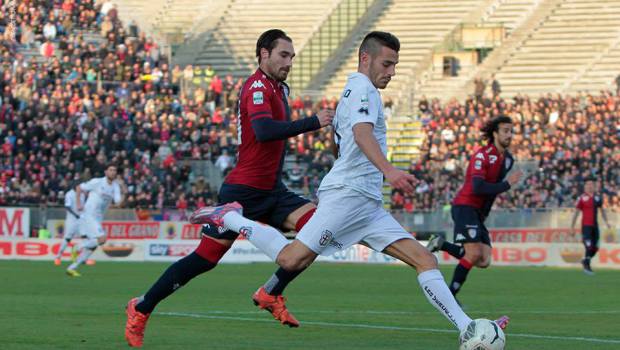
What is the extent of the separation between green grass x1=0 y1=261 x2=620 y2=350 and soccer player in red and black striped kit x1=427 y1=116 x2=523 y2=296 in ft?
2.06

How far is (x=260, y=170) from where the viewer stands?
12.5 metres

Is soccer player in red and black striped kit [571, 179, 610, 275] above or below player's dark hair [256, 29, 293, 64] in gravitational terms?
below

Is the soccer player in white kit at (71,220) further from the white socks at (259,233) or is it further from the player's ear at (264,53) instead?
the white socks at (259,233)

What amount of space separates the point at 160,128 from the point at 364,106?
35.6m

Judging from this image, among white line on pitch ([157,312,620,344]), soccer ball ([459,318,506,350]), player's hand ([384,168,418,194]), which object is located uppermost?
player's hand ([384,168,418,194])

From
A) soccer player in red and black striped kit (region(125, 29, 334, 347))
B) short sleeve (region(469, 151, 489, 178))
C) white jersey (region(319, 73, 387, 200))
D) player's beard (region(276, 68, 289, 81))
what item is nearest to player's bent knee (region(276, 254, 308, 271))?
white jersey (region(319, 73, 387, 200))

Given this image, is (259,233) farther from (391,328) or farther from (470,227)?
(470,227)

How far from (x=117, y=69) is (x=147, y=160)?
6075 millimetres

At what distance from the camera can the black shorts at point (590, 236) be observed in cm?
3188

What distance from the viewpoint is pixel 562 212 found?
36750mm

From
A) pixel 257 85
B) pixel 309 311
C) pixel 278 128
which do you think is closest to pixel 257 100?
pixel 257 85

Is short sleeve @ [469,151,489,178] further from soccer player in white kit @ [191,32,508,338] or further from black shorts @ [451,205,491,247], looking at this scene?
soccer player in white kit @ [191,32,508,338]

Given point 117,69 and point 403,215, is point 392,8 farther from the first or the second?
point 403,215

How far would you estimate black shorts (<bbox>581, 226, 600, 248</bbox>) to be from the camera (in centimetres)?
3188
